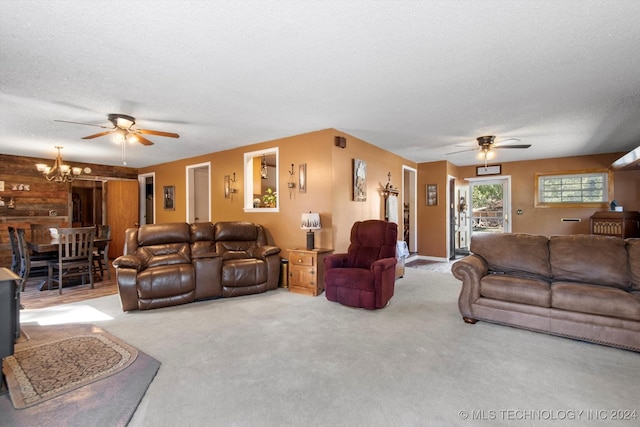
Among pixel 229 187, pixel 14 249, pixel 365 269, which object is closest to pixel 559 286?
pixel 365 269

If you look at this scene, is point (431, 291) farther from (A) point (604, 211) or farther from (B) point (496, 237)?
(A) point (604, 211)

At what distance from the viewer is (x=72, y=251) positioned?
186 inches

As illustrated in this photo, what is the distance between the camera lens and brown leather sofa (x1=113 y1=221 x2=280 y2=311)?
370 centimetres

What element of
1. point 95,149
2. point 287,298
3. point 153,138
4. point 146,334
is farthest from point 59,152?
point 287,298

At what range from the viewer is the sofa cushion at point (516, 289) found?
9.69ft

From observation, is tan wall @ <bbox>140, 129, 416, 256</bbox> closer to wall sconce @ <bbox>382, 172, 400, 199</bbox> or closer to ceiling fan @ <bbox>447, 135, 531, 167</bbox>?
wall sconce @ <bbox>382, 172, 400, 199</bbox>

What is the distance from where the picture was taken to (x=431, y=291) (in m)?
4.54

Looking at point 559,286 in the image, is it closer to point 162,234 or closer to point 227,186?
point 162,234

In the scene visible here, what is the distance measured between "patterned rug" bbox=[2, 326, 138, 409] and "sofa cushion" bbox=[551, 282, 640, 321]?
3.87 metres

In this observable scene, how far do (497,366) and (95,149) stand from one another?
7221mm

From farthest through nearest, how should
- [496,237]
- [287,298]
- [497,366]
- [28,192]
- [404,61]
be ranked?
[28,192]
[287,298]
[496,237]
[404,61]
[497,366]

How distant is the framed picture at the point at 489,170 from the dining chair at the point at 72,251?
8.50 m

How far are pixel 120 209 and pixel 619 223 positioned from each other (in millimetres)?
11109

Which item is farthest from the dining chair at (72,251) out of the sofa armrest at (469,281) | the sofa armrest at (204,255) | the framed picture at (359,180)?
the sofa armrest at (469,281)
